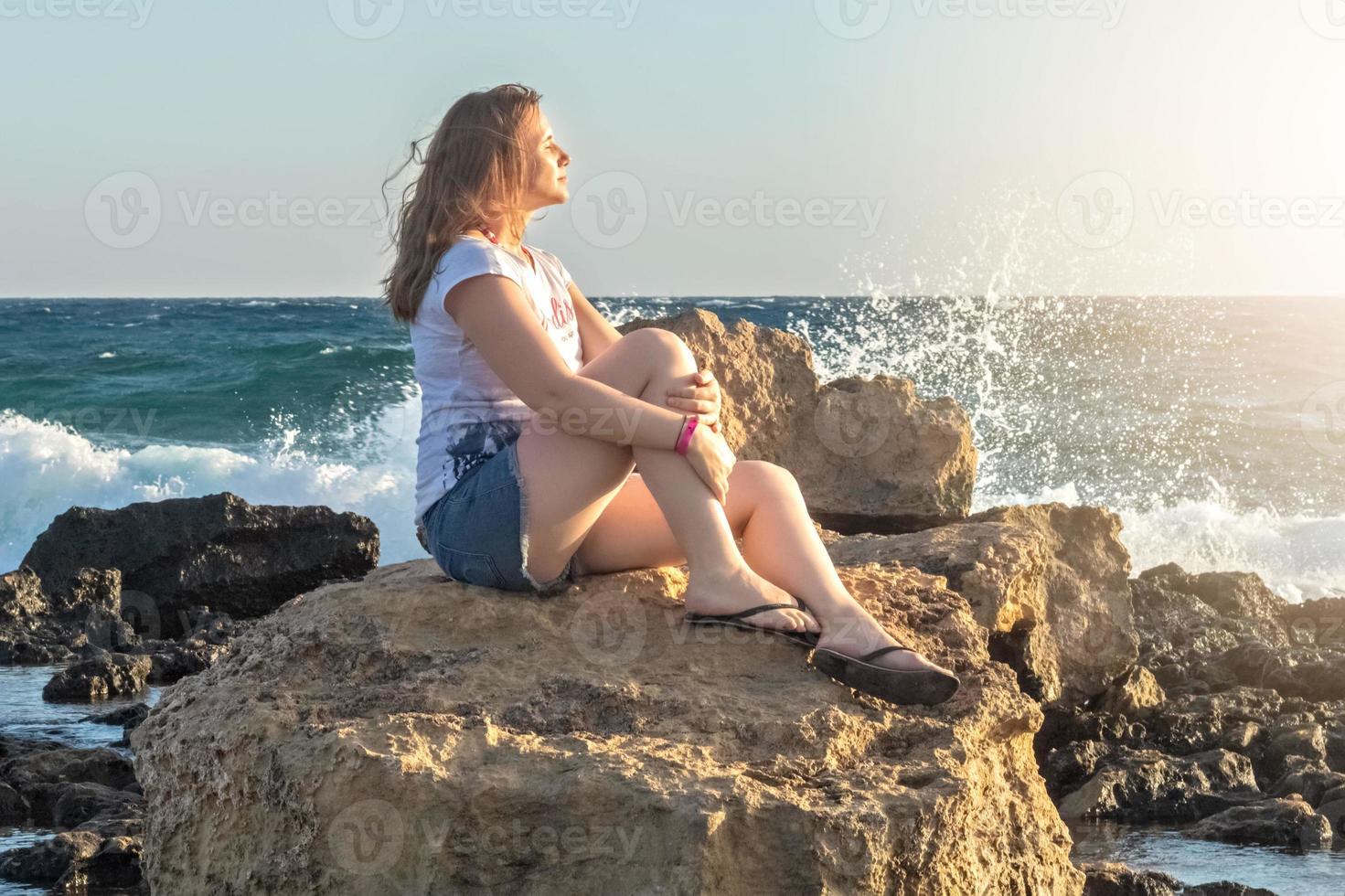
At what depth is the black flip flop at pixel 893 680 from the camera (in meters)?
2.99

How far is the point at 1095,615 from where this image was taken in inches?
219

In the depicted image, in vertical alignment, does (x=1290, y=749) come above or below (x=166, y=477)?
above

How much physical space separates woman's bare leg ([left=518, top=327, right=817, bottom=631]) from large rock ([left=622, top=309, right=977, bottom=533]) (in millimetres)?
2417

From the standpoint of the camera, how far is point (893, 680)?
2990 mm

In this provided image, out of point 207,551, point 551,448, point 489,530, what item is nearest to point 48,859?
point 489,530

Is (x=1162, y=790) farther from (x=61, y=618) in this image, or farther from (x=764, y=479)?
(x=61, y=618)

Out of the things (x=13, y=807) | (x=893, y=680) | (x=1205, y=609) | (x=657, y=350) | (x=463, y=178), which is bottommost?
(x=13, y=807)

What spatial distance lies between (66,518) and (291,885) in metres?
7.23

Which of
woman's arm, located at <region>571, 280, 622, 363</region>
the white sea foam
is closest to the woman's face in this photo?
woman's arm, located at <region>571, 280, 622, 363</region>

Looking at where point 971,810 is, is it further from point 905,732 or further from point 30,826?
point 30,826

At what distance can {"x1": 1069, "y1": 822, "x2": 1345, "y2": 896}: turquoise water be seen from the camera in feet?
12.9

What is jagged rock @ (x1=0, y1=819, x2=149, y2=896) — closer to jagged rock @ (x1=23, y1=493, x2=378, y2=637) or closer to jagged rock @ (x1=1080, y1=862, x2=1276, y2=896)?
jagged rock @ (x1=1080, y1=862, x2=1276, y2=896)

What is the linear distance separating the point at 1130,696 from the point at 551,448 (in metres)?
3.52

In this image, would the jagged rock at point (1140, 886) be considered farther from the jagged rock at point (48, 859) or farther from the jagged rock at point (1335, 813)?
the jagged rock at point (48, 859)
